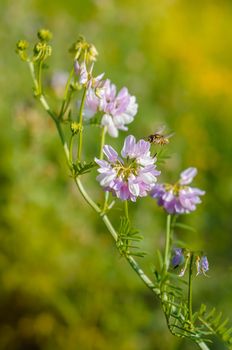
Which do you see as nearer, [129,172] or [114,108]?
[129,172]

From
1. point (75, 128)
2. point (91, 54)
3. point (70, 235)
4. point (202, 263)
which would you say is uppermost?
point (70, 235)

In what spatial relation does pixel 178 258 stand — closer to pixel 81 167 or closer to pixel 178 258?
pixel 178 258

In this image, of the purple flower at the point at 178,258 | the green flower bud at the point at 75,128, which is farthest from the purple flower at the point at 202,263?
the green flower bud at the point at 75,128

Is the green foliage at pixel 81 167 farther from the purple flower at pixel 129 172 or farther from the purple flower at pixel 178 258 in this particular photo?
the purple flower at pixel 178 258

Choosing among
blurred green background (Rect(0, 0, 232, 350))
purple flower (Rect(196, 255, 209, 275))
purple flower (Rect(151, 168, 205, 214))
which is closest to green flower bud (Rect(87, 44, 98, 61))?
purple flower (Rect(151, 168, 205, 214))

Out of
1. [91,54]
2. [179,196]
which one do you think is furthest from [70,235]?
[91,54]

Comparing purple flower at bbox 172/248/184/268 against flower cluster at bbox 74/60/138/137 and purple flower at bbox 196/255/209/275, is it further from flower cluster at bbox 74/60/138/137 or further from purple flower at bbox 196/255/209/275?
flower cluster at bbox 74/60/138/137

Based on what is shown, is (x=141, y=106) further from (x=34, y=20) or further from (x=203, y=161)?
→ (x=34, y=20)
